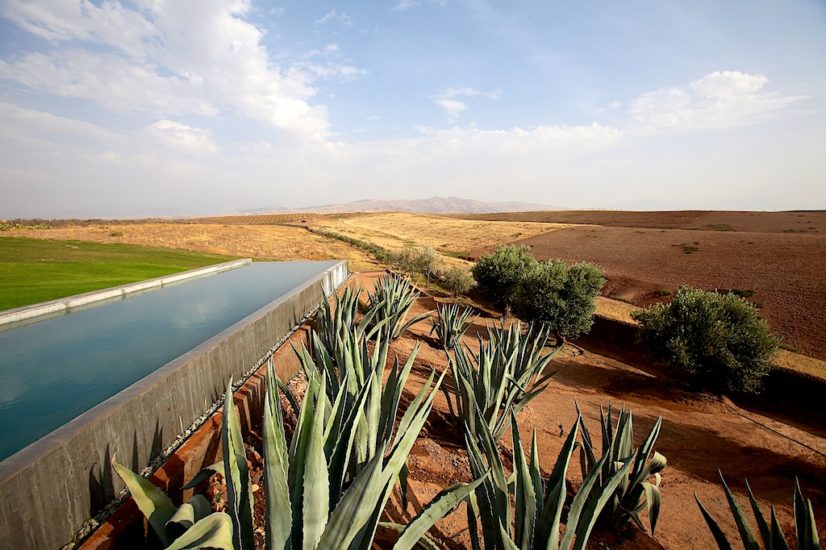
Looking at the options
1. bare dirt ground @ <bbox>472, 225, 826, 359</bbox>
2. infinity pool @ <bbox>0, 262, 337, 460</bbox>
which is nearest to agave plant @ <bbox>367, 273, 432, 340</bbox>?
infinity pool @ <bbox>0, 262, 337, 460</bbox>

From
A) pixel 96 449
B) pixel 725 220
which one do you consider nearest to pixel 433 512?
pixel 96 449

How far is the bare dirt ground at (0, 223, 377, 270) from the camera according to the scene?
21.0m

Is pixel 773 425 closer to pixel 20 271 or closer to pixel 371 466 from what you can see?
pixel 371 466

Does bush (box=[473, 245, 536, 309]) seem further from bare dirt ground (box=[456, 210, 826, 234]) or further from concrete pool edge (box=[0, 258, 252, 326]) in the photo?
bare dirt ground (box=[456, 210, 826, 234])

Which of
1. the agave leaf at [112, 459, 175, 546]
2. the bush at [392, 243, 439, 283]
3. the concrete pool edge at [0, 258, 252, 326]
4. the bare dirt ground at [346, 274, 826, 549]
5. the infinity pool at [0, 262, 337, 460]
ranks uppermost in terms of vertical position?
the agave leaf at [112, 459, 175, 546]

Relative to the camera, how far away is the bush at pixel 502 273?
13.0 metres

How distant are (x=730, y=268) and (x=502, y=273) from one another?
16550 mm

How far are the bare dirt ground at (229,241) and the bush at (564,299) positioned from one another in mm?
9871

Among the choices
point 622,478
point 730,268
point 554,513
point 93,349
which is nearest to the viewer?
point 554,513

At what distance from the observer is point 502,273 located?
13266 mm

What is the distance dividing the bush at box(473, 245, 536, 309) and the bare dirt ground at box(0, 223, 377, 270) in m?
6.95

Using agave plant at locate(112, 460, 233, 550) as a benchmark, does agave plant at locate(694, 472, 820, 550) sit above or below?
below

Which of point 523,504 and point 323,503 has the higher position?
point 323,503

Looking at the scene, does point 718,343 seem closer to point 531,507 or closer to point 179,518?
point 531,507
